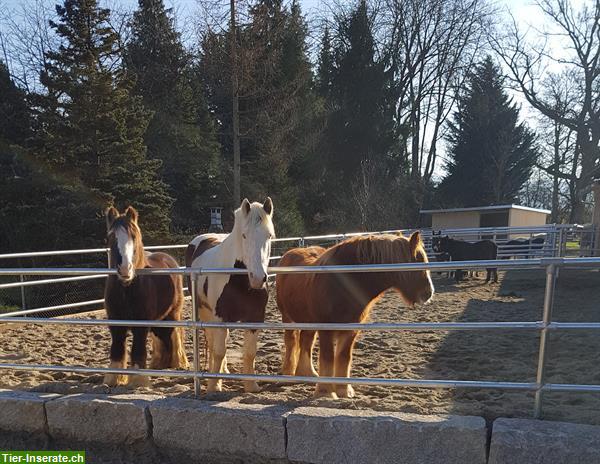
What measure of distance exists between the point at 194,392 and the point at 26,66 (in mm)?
18540

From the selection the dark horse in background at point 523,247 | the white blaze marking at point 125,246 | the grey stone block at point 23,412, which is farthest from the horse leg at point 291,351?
the dark horse in background at point 523,247

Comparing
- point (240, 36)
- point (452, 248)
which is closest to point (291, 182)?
point (240, 36)

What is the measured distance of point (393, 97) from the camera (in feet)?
83.4

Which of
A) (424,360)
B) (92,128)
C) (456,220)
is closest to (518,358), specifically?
(424,360)

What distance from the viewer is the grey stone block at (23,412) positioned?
3.05 m

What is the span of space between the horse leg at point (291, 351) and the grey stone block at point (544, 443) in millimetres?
2381

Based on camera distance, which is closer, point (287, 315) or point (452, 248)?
point (287, 315)

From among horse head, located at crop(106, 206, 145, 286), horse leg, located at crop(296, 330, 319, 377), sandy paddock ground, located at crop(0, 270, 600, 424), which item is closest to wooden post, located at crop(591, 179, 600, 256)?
sandy paddock ground, located at crop(0, 270, 600, 424)

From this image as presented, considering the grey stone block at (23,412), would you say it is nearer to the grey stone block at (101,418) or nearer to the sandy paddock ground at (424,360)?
the grey stone block at (101,418)

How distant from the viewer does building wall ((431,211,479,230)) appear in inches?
847

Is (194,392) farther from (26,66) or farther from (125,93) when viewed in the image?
(26,66)

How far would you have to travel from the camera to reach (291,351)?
4488 mm

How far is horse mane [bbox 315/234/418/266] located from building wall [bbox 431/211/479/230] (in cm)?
1869

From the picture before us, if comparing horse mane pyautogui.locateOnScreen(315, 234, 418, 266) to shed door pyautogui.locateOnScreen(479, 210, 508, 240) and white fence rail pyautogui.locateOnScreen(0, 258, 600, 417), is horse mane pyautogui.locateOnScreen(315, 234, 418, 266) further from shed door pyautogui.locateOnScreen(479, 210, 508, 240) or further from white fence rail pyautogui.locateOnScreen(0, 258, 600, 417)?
shed door pyautogui.locateOnScreen(479, 210, 508, 240)
